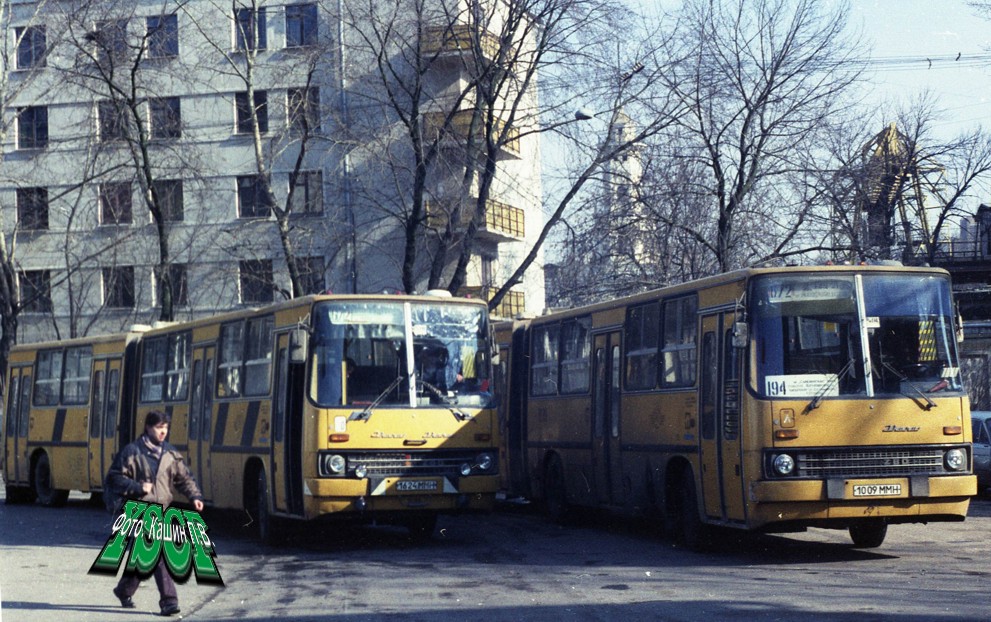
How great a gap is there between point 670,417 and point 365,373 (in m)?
3.48

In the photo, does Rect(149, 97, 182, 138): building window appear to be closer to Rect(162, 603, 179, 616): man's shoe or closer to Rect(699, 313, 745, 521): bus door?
Rect(699, 313, 745, 521): bus door

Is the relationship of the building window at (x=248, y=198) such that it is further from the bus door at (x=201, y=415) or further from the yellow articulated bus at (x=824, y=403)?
the yellow articulated bus at (x=824, y=403)

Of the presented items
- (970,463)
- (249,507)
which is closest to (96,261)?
(249,507)

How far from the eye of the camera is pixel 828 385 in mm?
14125

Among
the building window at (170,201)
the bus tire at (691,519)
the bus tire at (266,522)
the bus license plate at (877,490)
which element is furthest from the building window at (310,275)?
the bus license plate at (877,490)

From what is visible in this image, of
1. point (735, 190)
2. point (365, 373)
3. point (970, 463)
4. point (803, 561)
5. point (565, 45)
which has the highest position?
point (565, 45)

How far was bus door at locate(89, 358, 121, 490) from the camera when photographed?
81.8 feet

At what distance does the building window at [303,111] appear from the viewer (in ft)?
110

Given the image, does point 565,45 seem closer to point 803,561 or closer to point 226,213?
point 803,561

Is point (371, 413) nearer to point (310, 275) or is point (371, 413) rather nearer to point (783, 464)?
point (783, 464)

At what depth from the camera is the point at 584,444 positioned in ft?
63.3

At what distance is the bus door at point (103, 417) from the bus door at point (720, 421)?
12784mm

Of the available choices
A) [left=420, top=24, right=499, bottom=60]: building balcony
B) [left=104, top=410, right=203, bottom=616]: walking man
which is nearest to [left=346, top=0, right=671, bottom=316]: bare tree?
[left=420, top=24, right=499, bottom=60]: building balcony

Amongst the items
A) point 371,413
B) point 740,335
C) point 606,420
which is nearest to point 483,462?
point 371,413
